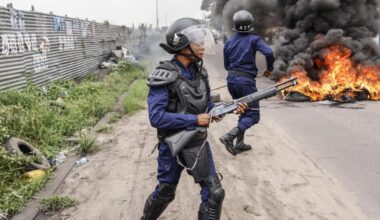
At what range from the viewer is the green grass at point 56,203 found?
4312mm

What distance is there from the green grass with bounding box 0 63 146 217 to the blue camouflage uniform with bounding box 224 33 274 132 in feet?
7.66

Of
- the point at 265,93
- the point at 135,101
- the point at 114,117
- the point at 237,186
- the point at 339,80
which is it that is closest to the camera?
the point at 265,93

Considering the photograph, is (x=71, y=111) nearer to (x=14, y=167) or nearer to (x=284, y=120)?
(x=14, y=167)

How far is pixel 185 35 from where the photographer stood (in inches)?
124

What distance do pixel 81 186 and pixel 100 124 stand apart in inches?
131

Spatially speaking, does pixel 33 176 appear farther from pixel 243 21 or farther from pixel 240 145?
pixel 243 21

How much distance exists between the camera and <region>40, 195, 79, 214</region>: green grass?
431cm

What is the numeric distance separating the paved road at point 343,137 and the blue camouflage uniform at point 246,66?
0.98 meters

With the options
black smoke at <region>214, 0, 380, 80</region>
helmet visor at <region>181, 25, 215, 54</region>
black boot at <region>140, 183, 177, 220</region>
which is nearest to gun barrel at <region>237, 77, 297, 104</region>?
helmet visor at <region>181, 25, 215, 54</region>

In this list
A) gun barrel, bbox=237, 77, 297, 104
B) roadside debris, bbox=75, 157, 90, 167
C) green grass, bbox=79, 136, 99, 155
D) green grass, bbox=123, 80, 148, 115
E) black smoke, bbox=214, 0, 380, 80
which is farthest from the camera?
black smoke, bbox=214, 0, 380, 80

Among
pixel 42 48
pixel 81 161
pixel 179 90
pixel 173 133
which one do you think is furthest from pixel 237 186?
pixel 42 48

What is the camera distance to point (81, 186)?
5023 mm

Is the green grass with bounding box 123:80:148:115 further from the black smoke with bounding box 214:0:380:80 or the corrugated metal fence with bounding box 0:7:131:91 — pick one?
the black smoke with bounding box 214:0:380:80

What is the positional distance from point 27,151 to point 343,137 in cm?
466
